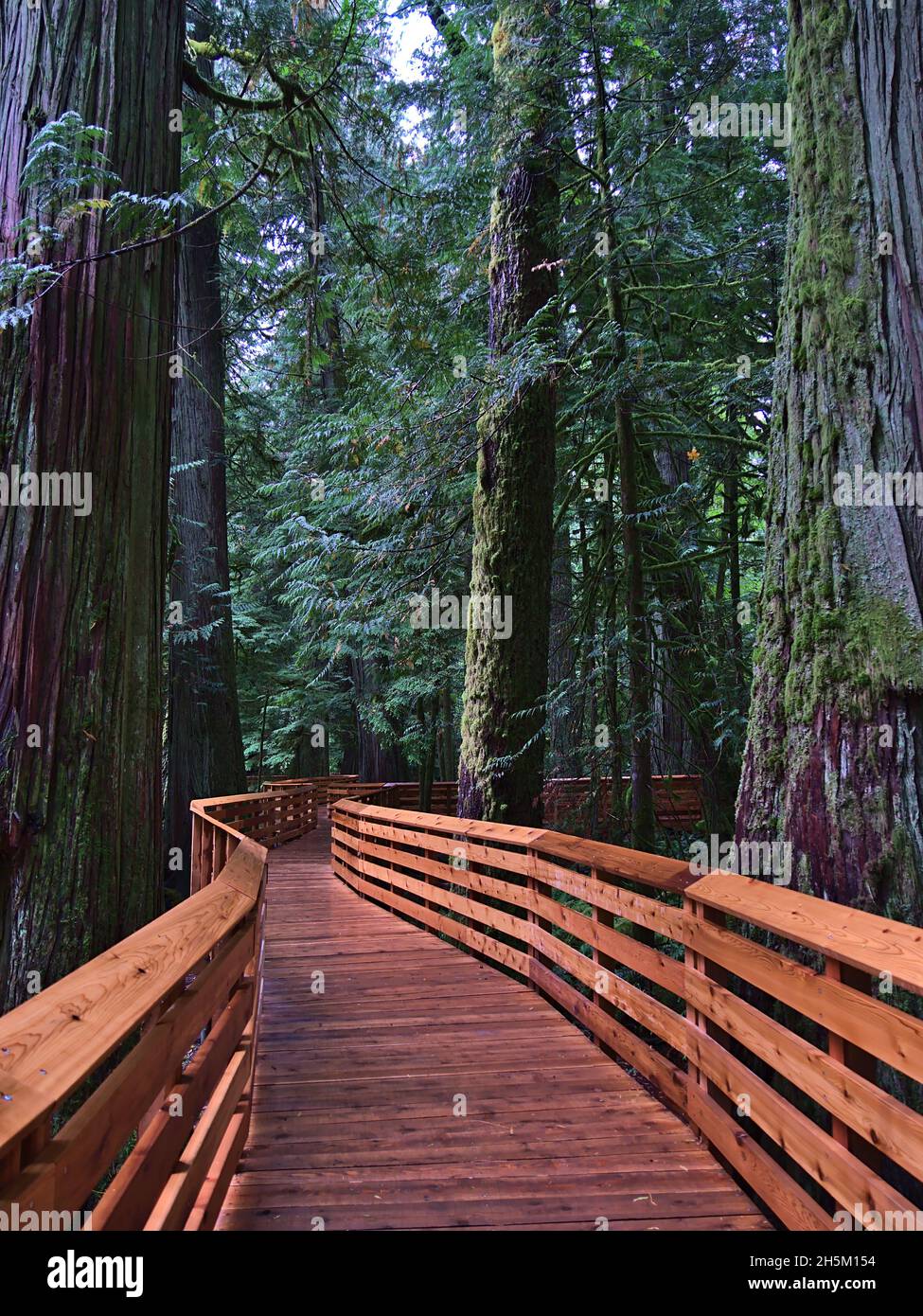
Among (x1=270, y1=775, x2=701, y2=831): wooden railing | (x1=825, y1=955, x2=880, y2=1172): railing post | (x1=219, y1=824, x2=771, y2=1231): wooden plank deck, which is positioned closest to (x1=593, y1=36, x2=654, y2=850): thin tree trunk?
(x1=270, y1=775, x2=701, y2=831): wooden railing

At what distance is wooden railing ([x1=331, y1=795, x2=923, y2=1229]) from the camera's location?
2.04m

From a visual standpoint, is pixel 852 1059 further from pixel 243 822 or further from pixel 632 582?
pixel 243 822

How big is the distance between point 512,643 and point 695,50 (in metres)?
5.19

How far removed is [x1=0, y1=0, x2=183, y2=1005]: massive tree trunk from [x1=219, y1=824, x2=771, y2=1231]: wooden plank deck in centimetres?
117

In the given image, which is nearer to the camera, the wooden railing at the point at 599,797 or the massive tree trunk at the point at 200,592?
the wooden railing at the point at 599,797

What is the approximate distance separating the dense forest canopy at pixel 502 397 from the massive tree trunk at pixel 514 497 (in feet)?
0.12

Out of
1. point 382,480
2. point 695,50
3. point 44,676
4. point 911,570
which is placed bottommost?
point 44,676

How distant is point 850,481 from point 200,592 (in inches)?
434

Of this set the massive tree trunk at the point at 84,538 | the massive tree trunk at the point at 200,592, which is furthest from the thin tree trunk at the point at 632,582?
the massive tree trunk at the point at 200,592

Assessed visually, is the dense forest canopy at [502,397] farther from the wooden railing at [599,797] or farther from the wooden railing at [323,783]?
the wooden railing at [323,783]

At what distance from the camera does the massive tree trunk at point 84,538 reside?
3482 millimetres

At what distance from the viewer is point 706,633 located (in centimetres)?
679

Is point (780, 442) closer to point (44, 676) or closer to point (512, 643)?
point (44, 676)
